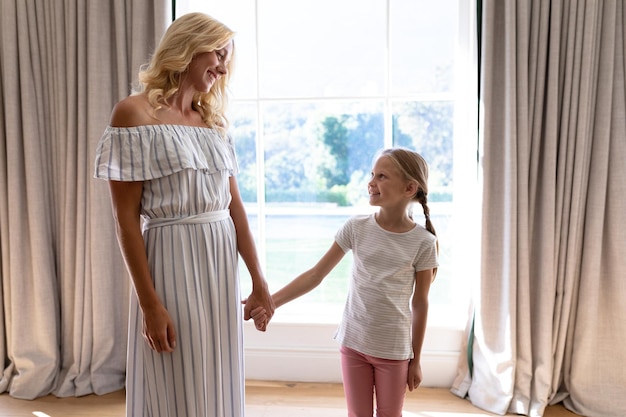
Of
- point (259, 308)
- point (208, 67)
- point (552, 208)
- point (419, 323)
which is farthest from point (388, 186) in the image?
point (552, 208)

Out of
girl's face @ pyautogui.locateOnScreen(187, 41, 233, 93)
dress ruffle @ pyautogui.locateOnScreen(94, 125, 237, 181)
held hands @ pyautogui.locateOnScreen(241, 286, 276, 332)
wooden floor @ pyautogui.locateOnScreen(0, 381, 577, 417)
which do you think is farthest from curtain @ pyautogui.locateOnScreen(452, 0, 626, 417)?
dress ruffle @ pyautogui.locateOnScreen(94, 125, 237, 181)

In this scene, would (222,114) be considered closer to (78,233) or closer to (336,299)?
(78,233)

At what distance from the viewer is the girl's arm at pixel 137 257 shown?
4.72 ft

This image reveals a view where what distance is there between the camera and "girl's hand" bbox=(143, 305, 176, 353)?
1.45 metres

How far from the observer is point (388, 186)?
5.78 feet

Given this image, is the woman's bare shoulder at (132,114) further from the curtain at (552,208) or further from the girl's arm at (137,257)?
the curtain at (552,208)

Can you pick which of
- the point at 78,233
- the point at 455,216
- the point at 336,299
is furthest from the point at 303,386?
the point at 78,233

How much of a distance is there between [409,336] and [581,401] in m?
1.23

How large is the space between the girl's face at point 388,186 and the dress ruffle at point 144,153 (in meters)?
0.55

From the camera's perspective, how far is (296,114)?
113 inches

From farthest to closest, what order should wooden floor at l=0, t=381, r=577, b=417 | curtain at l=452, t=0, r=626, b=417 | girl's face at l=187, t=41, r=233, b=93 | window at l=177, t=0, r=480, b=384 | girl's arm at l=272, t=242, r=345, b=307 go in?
window at l=177, t=0, r=480, b=384, wooden floor at l=0, t=381, r=577, b=417, curtain at l=452, t=0, r=626, b=417, girl's arm at l=272, t=242, r=345, b=307, girl's face at l=187, t=41, r=233, b=93

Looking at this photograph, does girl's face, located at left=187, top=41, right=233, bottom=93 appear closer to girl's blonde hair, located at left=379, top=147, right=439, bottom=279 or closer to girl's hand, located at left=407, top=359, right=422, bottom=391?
A: girl's blonde hair, located at left=379, top=147, right=439, bottom=279

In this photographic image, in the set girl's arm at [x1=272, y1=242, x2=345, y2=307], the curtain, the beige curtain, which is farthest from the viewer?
the beige curtain

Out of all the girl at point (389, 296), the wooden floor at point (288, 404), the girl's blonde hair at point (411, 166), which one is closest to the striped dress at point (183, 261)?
the girl at point (389, 296)
